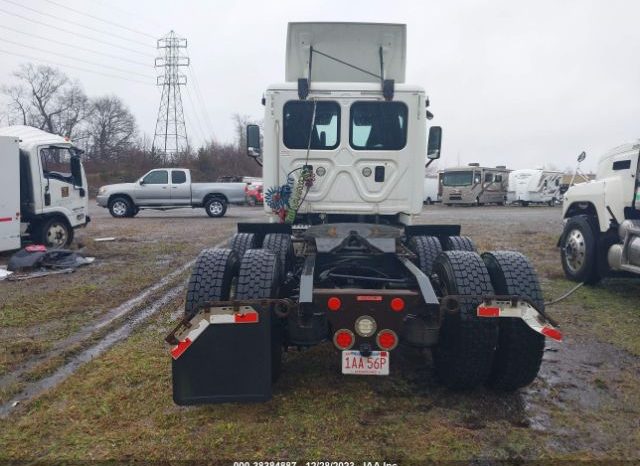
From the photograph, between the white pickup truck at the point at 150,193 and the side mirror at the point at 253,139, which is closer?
the side mirror at the point at 253,139

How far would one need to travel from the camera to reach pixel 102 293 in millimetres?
7105

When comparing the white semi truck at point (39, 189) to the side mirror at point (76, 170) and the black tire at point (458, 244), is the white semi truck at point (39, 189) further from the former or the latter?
the black tire at point (458, 244)

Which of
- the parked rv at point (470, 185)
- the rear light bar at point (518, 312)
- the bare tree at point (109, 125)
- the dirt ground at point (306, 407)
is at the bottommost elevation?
the dirt ground at point (306, 407)

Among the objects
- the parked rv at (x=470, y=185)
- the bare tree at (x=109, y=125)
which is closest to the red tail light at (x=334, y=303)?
the parked rv at (x=470, y=185)

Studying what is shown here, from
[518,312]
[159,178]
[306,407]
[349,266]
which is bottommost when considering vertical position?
[306,407]

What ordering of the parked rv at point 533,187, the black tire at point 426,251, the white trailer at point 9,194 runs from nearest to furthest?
the black tire at point 426,251 < the white trailer at point 9,194 < the parked rv at point 533,187

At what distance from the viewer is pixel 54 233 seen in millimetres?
10781

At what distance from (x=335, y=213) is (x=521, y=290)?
278cm

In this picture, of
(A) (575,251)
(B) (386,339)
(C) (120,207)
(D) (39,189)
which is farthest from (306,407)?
(C) (120,207)

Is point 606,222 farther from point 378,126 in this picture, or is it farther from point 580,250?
point 378,126

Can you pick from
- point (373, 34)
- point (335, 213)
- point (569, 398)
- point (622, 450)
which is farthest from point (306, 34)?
point (622, 450)

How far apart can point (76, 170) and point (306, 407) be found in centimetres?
1037

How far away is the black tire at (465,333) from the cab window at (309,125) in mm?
2611

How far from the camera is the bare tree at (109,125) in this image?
2264 inches
